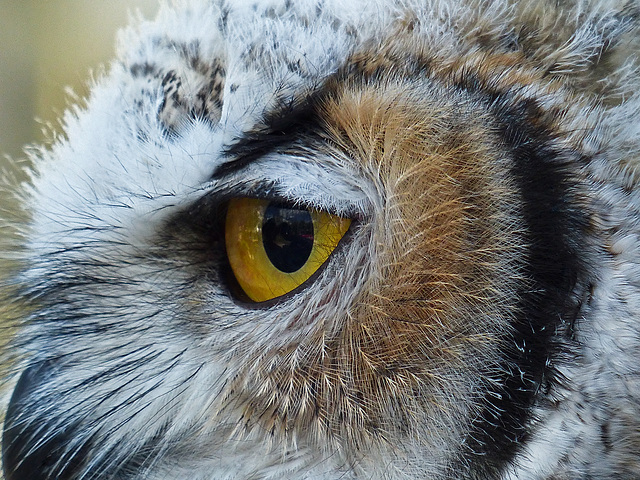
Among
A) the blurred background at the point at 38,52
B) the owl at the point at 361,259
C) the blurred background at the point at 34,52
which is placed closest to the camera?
the owl at the point at 361,259

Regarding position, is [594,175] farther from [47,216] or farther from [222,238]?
[47,216]

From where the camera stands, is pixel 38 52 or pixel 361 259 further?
pixel 38 52

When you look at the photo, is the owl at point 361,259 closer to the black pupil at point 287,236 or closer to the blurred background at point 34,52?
the black pupil at point 287,236

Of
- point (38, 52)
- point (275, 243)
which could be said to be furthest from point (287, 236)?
point (38, 52)

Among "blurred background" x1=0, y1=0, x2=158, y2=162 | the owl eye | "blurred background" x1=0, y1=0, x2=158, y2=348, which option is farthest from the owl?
"blurred background" x1=0, y1=0, x2=158, y2=162

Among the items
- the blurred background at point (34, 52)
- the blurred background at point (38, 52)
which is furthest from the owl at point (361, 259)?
the blurred background at point (34, 52)

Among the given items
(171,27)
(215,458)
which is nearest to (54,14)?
(171,27)

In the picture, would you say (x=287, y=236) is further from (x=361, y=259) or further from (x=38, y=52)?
(x=38, y=52)
